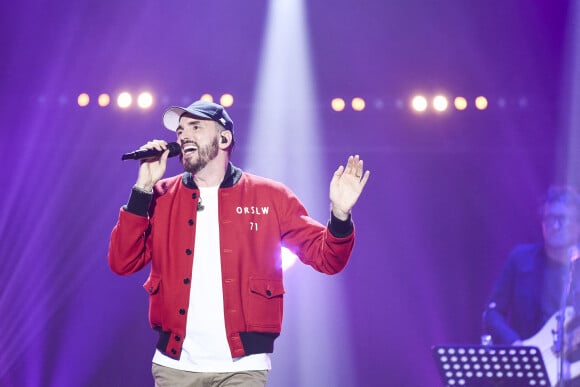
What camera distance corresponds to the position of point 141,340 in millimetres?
7266

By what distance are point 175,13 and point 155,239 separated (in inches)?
135

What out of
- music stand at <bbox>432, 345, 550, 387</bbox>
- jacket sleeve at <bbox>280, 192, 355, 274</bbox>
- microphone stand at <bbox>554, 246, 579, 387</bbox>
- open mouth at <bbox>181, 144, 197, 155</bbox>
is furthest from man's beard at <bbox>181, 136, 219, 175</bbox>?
microphone stand at <bbox>554, 246, 579, 387</bbox>

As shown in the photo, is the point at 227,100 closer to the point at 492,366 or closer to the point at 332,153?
the point at 332,153

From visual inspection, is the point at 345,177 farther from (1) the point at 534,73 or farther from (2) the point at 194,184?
(1) the point at 534,73

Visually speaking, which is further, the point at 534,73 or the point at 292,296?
the point at 292,296

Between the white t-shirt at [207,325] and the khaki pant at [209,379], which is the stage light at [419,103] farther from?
the khaki pant at [209,379]

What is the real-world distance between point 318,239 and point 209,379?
79 cm

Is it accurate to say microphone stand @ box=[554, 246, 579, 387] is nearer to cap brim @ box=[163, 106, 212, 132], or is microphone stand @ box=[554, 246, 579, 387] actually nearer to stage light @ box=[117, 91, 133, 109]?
cap brim @ box=[163, 106, 212, 132]

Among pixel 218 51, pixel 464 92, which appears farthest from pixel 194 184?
pixel 464 92

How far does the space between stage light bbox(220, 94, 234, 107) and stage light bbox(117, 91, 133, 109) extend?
815 mm

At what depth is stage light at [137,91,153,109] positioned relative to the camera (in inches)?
262

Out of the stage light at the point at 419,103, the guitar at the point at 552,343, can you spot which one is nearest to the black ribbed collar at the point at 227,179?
the guitar at the point at 552,343

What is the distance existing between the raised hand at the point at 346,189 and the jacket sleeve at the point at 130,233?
2.70 feet

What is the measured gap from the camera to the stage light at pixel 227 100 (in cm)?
659
